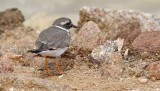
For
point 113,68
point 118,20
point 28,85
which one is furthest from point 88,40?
point 118,20

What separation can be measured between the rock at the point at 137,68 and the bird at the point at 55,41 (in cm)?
205

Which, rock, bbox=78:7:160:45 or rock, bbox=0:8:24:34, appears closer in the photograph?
rock, bbox=78:7:160:45

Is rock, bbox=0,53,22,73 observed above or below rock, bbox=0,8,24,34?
below

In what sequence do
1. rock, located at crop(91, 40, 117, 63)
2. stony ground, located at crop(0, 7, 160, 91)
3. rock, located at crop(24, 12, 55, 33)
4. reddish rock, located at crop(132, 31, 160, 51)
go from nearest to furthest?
stony ground, located at crop(0, 7, 160, 91) < rock, located at crop(91, 40, 117, 63) < reddish rock, located at crop(132, 31, 160, 51) < rock, located at crop(24, 12, 55, 33)

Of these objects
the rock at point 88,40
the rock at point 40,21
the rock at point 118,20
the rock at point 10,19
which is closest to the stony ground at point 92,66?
the rock at point 88,40

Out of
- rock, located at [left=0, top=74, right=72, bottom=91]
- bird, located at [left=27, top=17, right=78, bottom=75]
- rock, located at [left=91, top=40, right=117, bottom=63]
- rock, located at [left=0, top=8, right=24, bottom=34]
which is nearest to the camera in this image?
rock, located at [left=0, top=74, right=72, bottom=91]

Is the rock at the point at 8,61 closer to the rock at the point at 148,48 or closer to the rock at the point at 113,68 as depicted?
the rock at the point at 113,68

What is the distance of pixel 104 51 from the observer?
10.1 m

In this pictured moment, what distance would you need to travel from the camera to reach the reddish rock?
10.0 m

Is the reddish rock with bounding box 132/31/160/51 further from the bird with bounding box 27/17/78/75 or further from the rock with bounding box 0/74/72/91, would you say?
the rock with bounding box 0/74/72/91

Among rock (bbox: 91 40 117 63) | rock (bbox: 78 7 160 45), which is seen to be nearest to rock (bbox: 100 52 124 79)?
rock (bbox: 91 40 117 63)

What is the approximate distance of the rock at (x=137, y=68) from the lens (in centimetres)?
923

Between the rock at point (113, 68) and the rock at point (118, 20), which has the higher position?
the rock at point (118, 20)

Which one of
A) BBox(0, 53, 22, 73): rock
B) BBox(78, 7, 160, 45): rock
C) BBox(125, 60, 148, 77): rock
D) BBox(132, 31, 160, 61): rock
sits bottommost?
BBox(125, 60, 148, 77): rock
